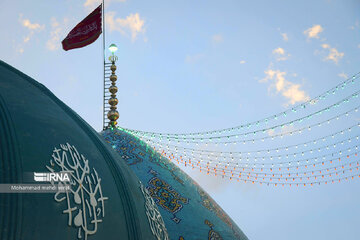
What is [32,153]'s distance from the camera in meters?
2.92

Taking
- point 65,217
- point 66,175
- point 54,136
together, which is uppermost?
point 54,136

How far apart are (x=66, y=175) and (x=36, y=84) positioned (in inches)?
49.8

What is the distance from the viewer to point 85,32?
7.71 m

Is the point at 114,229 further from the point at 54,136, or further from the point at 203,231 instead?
the point at 203,231

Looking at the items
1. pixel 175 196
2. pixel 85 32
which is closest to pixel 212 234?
pixel 175 196

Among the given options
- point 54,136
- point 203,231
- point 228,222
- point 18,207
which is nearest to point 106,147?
point 54,136

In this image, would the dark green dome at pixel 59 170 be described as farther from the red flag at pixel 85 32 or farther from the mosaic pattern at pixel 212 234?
the mosaic pattern at pixel 212 234

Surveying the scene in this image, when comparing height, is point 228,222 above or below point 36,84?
below

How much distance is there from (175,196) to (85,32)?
349 cm

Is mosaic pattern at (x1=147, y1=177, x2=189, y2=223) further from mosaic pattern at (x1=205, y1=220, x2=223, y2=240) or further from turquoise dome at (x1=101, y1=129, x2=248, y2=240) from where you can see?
mosaic pattern at (x1=205, y1=220, x2=223, y2=240)

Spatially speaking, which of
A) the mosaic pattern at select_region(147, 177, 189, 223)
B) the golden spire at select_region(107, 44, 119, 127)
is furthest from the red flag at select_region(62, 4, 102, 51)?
the mosaic pattern at select_region(147, 177, 189, 223)

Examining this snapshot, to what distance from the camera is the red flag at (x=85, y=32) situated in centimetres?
729

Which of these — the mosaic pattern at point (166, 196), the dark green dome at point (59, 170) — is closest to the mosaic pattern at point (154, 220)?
the dark green dome at point (59, 170)

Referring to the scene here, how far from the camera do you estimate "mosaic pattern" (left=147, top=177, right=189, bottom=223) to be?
761 centimetres
